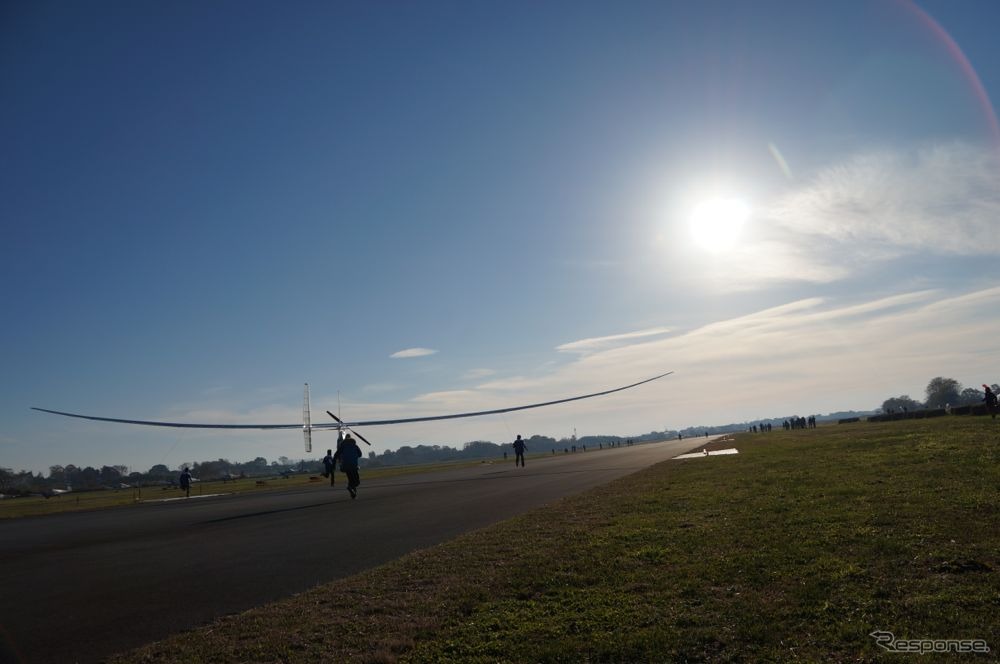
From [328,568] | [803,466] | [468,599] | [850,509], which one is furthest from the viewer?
[803,466]

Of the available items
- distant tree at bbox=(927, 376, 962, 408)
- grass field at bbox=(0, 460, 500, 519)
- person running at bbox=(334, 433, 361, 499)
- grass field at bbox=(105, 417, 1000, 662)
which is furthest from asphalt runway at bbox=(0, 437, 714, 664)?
distant tree at bbox=(927, 376, 962, 408)

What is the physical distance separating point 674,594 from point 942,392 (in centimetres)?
22993

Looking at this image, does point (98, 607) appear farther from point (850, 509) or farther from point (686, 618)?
point (850, 509)

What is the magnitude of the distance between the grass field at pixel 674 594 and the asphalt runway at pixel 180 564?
39.0 inches

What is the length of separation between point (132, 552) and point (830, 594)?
546 inches

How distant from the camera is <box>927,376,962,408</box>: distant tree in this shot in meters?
184

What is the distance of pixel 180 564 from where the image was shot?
11109 millimetres

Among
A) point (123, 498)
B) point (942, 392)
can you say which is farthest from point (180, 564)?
point (942, 392)

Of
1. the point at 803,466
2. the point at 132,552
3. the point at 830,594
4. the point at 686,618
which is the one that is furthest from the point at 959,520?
the point at 132,552

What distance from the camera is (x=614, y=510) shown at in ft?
45.1

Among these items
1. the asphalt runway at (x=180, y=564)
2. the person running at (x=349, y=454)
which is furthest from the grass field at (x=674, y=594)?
the person running at (x=349, y=454)

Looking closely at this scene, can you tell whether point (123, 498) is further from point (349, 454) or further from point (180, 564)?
point (180, 564)

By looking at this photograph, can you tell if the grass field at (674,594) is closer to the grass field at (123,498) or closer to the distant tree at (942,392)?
the grass field at (123,498)

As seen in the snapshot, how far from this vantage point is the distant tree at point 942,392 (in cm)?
18398
